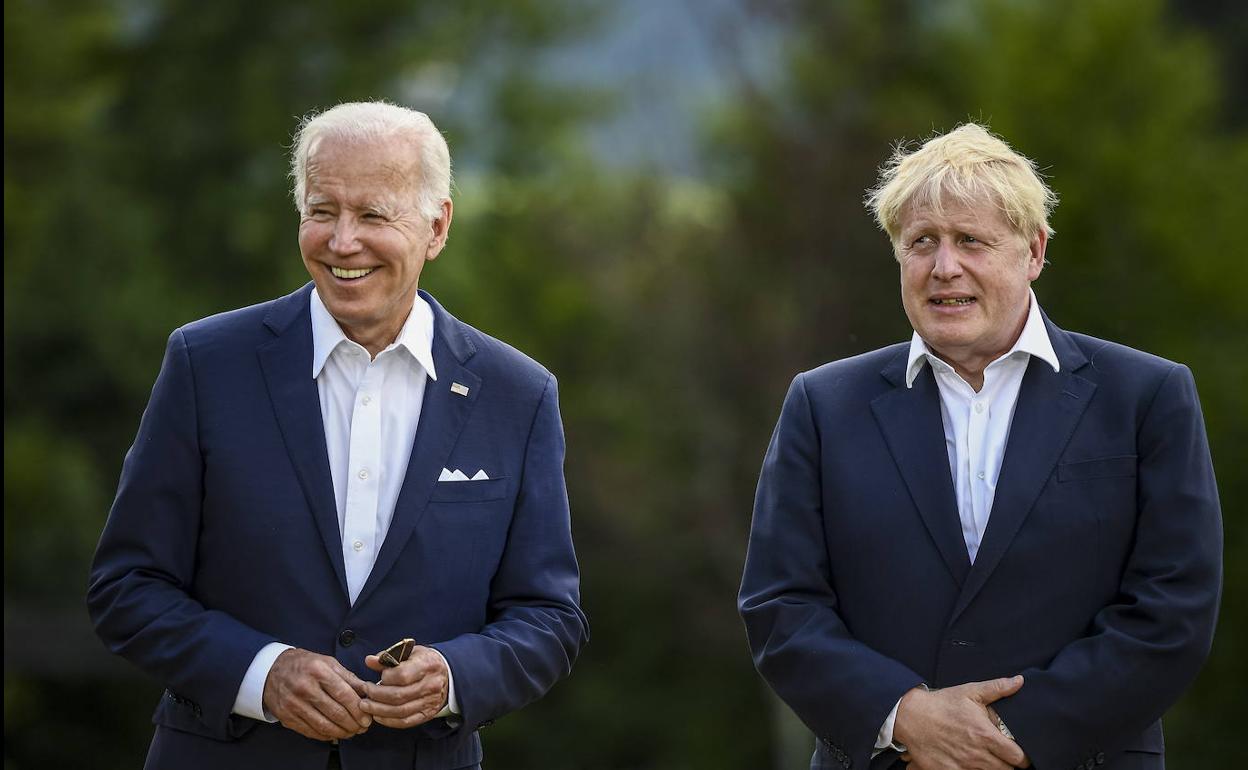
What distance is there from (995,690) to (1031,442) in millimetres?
469

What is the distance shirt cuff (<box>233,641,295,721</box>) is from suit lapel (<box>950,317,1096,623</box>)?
125 cm

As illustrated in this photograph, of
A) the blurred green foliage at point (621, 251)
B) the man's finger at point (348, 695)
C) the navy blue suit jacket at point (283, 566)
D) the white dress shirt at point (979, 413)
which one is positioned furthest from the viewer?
the blurred green foliage at point (621, 251)

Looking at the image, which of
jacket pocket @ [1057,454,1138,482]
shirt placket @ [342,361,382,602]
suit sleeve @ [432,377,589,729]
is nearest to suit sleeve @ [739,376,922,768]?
suit sleeve @ [432,377,589,729]

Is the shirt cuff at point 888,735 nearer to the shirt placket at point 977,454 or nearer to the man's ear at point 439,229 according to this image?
the shirt placket at point 977,454

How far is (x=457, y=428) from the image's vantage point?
3109 millimetres

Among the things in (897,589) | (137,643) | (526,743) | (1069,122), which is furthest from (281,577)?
(526,743)

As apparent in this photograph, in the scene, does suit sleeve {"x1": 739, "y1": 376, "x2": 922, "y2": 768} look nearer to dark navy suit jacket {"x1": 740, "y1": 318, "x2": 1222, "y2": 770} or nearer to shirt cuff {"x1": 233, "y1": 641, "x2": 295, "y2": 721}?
dark navy suit jacket {"x1": 740, "y1": 318, "x2": 1222, "y2": 770}

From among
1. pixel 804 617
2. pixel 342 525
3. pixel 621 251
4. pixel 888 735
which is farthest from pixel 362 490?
pixel 621 251

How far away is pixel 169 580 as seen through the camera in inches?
118

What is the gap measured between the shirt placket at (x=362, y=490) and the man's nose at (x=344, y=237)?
0.28m

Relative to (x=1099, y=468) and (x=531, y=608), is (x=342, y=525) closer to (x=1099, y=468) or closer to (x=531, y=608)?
(x=531, y=608)

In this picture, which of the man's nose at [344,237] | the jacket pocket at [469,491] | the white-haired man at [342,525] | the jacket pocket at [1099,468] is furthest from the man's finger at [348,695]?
the jacket pocket at [1099,468]

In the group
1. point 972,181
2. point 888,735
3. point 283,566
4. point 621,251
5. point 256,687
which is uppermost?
point 621,251

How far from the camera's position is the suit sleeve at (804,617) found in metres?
2.92
